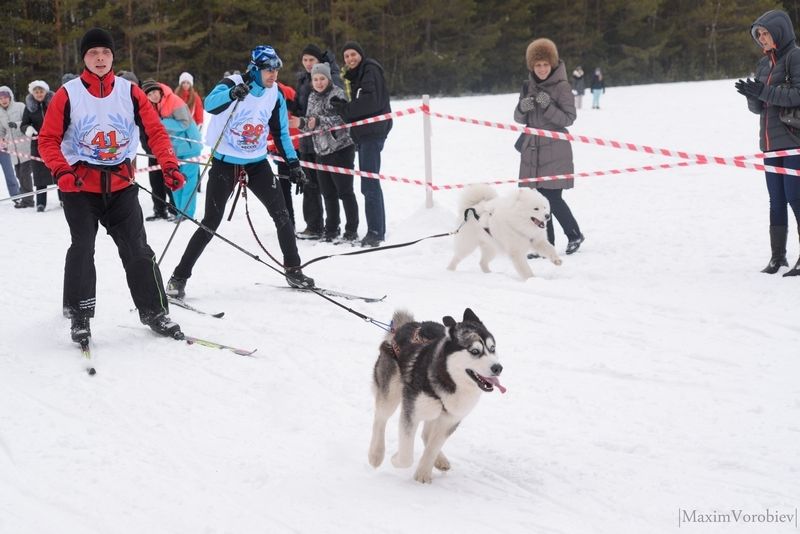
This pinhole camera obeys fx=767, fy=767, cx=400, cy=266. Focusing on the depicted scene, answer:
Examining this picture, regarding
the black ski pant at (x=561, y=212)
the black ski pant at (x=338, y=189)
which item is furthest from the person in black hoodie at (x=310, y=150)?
the black ski pant at (x=561, y=212)

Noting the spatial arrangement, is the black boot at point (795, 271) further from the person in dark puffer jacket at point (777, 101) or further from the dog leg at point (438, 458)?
the dog leg at point (438, 458)

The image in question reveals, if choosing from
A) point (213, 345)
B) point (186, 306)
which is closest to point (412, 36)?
point (186, 306)

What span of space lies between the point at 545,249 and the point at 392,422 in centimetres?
306

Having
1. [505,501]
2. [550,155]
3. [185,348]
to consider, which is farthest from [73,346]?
[550,155]

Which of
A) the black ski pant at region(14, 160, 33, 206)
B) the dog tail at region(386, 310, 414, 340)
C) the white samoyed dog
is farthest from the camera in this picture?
the black ski pant at region(14, 160, 33, 206)

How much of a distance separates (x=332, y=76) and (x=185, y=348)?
4279 millimetres

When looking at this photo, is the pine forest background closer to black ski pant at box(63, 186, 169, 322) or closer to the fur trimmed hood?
the fur trimmed hood

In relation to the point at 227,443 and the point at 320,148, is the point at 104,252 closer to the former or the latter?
the point at 320,148

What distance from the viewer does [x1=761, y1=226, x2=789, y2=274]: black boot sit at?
596cm

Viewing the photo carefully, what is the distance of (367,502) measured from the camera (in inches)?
118

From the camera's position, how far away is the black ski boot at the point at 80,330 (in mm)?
4711

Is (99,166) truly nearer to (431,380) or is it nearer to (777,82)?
(431,380)

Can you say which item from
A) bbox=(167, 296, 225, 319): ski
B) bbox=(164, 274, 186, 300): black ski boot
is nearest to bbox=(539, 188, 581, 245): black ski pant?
bbox=(167, 296, 225, 319): ski

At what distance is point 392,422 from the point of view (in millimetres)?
3779
